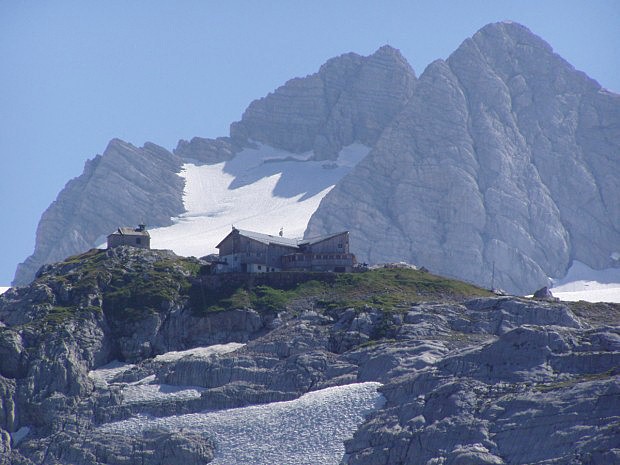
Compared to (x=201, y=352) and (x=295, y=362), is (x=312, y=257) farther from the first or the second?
(x=295, y=362)

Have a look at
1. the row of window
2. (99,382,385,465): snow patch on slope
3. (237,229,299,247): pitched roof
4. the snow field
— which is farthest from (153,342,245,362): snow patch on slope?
(237,229,299,247): pitched roof

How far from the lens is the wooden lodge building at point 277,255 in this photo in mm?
142750

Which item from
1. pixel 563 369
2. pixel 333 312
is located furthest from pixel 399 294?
pixel 563 369

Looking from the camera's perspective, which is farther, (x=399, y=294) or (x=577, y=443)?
(x=399, y=294)

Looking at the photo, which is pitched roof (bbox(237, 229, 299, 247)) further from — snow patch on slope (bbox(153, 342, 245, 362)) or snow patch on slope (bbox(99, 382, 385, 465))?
snow patch on slope (bbox(99, 382, 385, 465))

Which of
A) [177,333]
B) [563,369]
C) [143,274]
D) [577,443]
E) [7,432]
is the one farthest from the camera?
[143,274]

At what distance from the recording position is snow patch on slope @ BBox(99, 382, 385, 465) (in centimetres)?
9969

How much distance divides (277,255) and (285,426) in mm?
43650

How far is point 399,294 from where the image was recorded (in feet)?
438

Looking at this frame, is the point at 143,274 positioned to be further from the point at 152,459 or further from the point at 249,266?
the point at 152,459

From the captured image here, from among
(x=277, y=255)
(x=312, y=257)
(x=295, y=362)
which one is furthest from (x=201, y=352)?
(x=312, y=257)

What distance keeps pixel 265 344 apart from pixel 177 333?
40.3 ft

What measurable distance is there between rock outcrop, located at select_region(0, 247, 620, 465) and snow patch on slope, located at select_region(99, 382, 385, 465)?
624mm

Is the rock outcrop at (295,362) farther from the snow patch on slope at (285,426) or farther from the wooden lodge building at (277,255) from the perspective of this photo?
the wooden lodge building at (277,255)
